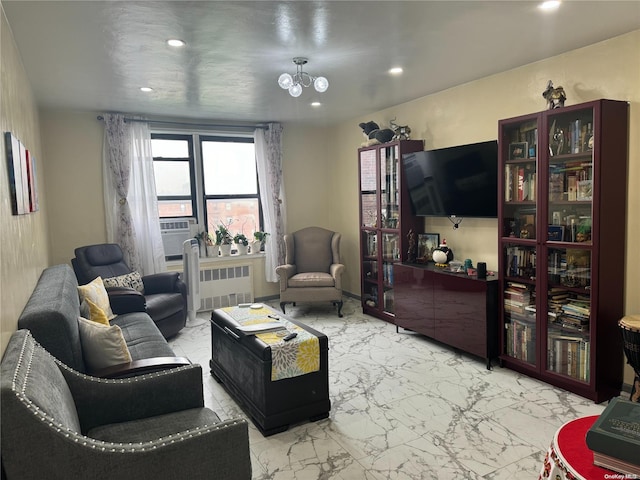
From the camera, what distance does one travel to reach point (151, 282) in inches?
187

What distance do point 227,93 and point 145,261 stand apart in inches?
89.3

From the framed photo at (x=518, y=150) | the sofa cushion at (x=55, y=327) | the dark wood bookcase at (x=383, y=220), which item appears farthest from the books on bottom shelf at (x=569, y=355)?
the sofa cushion at (x=55, y=327)

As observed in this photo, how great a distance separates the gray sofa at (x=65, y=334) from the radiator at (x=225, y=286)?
94.1 inches

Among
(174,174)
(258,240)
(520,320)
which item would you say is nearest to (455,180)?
(520,320)

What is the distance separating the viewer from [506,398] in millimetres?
3156

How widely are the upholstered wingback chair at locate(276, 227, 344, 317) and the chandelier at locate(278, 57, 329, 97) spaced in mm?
2331

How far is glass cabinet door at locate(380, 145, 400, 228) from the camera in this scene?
484 cm

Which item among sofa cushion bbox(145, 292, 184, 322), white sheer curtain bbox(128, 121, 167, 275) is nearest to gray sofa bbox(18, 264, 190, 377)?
sofa cushion bbox(145, 292, 184, 322)

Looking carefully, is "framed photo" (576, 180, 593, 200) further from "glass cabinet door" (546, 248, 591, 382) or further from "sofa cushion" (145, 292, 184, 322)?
"sofa cushion" (145, 292, 184, 322)

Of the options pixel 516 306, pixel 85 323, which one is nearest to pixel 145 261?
pixel 85 323

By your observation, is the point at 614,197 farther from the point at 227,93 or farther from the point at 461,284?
the point at 227,93

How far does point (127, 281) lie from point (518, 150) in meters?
3.83

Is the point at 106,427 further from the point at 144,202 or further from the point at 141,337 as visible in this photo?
the point at 144,202

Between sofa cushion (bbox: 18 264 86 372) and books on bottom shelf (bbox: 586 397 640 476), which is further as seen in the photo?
sofa cushion (bbox: 18 264 86 372)
